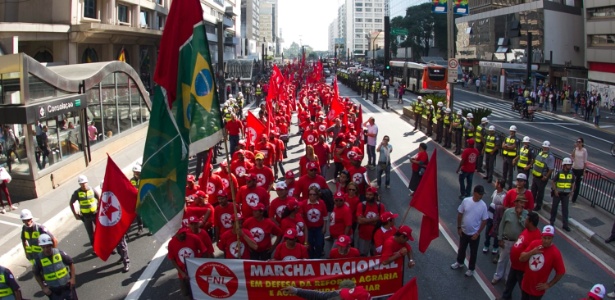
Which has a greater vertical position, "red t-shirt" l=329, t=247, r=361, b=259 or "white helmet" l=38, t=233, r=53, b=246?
"white helmet" l=38, t=233, r=53, b=246

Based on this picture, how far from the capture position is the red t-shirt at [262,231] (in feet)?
24.9

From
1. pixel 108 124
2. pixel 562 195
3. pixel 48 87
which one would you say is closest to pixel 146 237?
pixel 48 87

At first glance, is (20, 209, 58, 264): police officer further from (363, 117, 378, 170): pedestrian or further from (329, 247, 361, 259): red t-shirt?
(363, 117, 378, 170): pedestrian

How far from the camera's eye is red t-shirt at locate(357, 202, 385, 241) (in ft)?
27.0

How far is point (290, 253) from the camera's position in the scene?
22.8 ft

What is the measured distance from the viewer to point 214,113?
629cm

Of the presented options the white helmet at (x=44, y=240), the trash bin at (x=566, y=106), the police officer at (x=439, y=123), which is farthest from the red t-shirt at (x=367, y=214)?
the trash bin at (x=566, y=106)

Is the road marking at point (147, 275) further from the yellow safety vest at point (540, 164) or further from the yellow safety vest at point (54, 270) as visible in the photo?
the yellow safety vest at point (540, 164)

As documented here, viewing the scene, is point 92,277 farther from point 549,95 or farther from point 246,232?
point 549,95

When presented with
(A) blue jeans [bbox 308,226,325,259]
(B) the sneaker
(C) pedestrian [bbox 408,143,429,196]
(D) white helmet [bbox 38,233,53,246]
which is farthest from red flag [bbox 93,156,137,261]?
(C) pedestrian [bbox 408,143,429,196]

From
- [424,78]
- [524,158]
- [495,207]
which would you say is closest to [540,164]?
[524,158]

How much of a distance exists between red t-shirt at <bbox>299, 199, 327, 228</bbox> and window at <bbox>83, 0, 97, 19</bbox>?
98.3ft

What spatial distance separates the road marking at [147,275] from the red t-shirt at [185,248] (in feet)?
4.78

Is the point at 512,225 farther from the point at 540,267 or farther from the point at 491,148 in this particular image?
the point at 491,148
